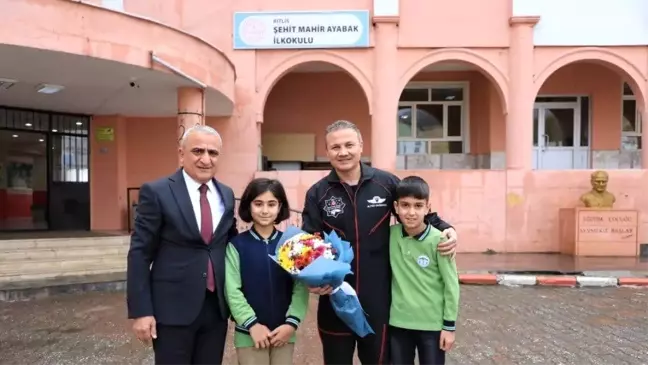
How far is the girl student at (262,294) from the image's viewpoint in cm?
279

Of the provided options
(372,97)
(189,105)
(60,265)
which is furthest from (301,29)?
(60,265)

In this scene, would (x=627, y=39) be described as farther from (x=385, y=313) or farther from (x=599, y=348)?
(x=385, y=313)

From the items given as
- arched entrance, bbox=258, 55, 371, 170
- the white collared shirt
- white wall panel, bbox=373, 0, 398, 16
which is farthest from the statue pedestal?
the white collared shirt

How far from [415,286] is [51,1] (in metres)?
6.90

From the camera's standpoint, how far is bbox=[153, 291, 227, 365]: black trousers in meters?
2.72

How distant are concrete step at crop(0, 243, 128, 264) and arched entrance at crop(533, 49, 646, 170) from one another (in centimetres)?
1084

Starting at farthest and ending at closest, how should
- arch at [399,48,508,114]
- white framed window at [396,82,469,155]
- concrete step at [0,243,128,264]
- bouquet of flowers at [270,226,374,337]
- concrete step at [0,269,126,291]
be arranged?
white framed window at [396,82,469,155], arch at [399,48,508,114], concrete step at [0,243,128,264], concrete step at [0,269,126,291], bouquet of flowers at [270,226,374,337]

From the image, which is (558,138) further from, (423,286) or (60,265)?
(423,286)

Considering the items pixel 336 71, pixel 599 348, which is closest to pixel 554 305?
pixel 599 348

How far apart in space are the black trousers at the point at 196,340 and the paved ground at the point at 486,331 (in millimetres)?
2211

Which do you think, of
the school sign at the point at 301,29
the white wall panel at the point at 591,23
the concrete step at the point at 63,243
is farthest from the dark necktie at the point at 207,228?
the white wall panel at the point at 591,23

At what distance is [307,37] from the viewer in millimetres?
12234

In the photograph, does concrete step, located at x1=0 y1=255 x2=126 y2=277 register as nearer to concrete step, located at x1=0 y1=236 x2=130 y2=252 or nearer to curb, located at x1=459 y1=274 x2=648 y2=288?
concrete step, located at x1=0 y1=236 x2=130 y2=252

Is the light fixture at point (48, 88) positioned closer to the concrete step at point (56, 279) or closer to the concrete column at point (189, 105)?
the concrete column at point (189, 105)
